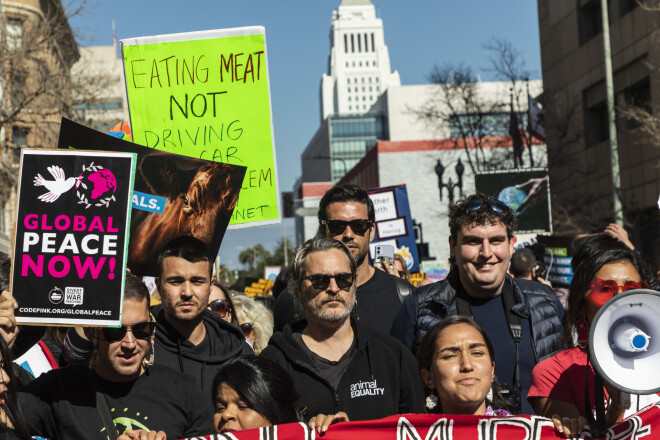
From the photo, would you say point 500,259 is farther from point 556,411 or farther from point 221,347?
point 221,347

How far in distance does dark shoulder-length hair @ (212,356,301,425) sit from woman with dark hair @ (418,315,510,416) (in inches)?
22.7

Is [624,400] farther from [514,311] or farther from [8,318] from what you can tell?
[8,318]

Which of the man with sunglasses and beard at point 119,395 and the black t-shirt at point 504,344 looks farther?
the black t-shirt at point 504,344

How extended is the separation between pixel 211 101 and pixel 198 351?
1.93 metres

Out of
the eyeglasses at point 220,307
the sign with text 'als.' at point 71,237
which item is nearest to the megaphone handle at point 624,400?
the sign with text 'als.' at point 71,237

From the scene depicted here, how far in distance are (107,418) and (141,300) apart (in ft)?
1.74

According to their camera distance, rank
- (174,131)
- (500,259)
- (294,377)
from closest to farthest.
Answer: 1. (294,377)
2. (500,259)
3. (174,131)

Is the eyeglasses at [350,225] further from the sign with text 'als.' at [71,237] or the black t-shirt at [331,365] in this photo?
the sign with text 'als.' at [71,237]

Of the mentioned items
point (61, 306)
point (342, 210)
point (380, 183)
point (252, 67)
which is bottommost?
point (61, 306)

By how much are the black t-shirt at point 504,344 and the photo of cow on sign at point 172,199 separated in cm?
145

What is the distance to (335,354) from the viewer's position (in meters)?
4.35

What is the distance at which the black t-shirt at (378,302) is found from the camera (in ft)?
16.6

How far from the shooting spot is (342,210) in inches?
213

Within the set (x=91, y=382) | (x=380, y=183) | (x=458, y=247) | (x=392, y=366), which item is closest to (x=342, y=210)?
(x=458, y=247)
